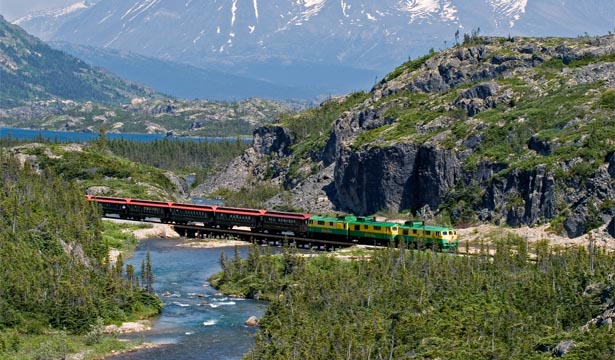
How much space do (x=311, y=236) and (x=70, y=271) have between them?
57.7 meters

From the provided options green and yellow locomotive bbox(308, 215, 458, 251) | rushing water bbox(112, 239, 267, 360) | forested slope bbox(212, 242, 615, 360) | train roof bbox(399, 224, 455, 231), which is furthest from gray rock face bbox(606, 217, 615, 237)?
rushing water bbox(112, 239, 267, 360)

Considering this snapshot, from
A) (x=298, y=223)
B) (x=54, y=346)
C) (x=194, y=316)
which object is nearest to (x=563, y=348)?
(x=54, y=346)

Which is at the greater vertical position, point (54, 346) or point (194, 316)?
point (194, 316)

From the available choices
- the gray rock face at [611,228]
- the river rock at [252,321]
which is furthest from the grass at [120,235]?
the gray rock face at [611,228]

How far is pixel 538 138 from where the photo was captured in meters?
188

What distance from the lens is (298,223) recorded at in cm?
17175

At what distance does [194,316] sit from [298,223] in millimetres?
55626

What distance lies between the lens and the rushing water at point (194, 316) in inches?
3999

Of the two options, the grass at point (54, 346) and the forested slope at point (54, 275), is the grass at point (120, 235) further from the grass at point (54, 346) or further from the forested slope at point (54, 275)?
the grass at point (54, 346)

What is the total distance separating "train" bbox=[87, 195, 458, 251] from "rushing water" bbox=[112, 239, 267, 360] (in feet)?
42.9

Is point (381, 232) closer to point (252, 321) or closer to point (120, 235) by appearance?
point (120, 235)

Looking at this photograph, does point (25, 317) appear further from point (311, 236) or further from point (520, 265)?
point (311, 236)

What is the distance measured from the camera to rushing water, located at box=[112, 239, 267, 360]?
102 metres

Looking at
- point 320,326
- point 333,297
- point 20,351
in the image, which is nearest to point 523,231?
point 333,297
